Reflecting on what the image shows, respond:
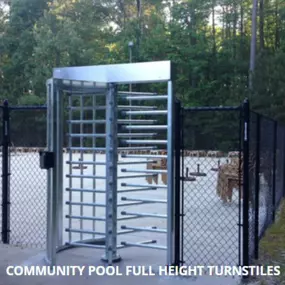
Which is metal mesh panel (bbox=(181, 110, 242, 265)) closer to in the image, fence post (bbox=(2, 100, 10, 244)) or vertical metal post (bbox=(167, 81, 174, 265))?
vertical metal post (bbox=(167, 81, 174, 265))

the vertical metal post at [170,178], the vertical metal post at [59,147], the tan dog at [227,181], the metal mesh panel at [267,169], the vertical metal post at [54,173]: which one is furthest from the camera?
the tan dog at [227,181]

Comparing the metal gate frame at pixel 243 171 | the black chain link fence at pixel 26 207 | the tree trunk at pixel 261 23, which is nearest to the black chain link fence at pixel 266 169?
the metal gate frame at pixel 243 171

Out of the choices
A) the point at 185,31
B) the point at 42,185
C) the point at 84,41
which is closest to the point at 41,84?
the point at 84,41

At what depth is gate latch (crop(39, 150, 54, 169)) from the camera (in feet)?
18.0

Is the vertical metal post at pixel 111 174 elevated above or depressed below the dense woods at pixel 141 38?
below

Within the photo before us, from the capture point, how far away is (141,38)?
37.9 m

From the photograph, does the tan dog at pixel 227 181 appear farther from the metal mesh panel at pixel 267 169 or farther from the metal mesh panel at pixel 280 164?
the metal mesh panel at pixel 280 164

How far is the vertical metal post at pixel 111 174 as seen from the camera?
565cm

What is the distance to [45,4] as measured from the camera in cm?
4591

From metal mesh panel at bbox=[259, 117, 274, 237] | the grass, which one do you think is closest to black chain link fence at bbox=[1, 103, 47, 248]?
the grass

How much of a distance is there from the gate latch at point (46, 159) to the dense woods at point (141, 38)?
24.5 m

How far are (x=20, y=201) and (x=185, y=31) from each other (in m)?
27.5

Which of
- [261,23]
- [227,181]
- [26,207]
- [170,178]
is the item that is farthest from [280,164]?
[261,23]

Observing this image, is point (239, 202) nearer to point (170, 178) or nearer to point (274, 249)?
point (170, 178)
